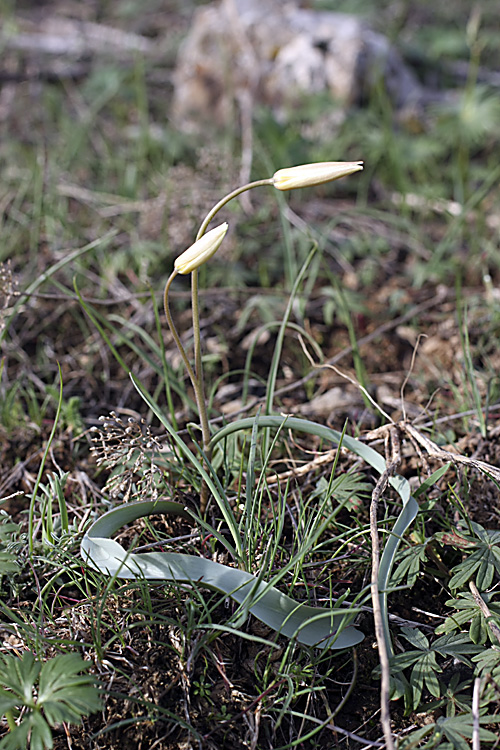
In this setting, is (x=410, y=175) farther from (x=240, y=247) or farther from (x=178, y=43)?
(x=178, y=43)

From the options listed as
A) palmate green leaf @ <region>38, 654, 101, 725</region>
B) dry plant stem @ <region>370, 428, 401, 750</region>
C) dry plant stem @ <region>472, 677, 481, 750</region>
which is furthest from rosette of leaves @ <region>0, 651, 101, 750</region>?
dry plant stem @ <region>472, 677, 481, 750</region>

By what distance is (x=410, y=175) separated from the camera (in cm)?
353

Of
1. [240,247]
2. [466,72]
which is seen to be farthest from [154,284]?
[466,72]

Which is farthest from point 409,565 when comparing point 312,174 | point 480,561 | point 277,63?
point 277,63

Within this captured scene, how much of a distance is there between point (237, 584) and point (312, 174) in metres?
0.90

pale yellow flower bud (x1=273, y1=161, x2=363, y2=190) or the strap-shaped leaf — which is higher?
pale yellow flower bud (x1=273, y1=161, x2=363, y2=190)

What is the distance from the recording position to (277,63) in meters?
3.94

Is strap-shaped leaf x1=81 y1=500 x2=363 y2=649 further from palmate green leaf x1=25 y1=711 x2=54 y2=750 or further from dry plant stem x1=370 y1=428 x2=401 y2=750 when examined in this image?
palmate green leaf x1=25 y1=711 x2=54 y2=750

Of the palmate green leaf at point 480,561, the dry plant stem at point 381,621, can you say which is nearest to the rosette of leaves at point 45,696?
the dry plant stem at point 381,621

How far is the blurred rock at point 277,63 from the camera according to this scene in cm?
380

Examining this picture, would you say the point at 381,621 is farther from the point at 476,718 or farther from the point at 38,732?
the point at 38,732

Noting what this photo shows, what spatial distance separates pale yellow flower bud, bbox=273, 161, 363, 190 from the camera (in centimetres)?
118

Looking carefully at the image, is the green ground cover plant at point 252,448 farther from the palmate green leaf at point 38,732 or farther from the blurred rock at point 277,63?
the blurred rock at point 277,63

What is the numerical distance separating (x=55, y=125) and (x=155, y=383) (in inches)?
106
